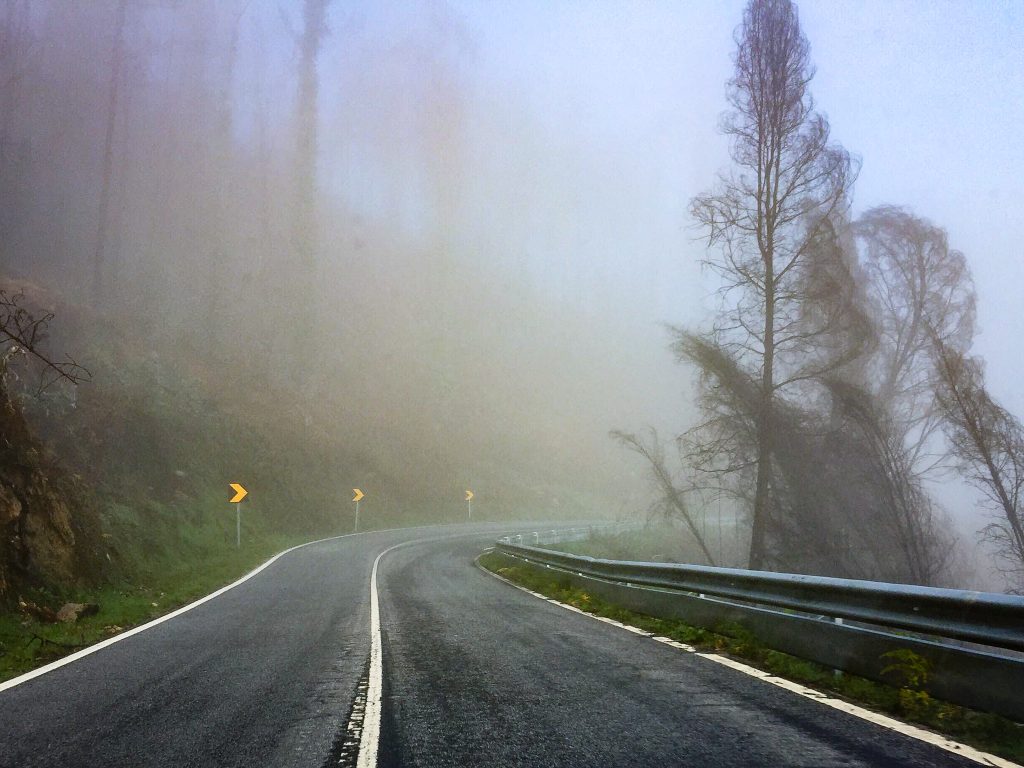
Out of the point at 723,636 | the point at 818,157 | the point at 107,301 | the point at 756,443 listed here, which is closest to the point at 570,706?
the point at 723,636

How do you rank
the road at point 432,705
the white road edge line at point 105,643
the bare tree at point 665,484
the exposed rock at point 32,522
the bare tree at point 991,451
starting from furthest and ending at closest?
the bare tree at point 665,484 → the bare tree at point 991,451 → the exposed rock at point 32,522 → the white road edge line at point 105,643 → the road at point 432,705

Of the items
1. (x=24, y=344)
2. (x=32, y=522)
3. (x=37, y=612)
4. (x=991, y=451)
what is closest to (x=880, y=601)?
(x=991, y=451)

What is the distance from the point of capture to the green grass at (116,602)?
315 inches

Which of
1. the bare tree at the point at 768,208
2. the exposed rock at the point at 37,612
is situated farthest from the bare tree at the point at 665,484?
the exposed rock at the point at 37,612

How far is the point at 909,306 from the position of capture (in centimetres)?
1961

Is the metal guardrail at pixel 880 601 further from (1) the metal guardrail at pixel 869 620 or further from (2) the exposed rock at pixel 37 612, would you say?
(2) the exposed rock at pixel 37 612

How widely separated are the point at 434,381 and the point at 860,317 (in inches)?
2350

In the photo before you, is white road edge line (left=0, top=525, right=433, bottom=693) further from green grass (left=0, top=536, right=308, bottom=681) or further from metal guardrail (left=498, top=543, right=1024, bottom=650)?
metal guardrail (left=498, top=543, right=1024, bottom=650)

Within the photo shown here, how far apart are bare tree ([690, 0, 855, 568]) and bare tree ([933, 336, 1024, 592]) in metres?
3.02

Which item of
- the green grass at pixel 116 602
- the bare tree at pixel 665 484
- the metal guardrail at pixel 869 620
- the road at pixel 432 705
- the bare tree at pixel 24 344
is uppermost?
the bare tree at pixel 24 344

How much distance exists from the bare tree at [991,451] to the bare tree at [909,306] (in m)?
4.05

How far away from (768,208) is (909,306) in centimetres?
734

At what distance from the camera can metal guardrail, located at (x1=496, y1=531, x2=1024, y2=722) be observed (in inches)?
167

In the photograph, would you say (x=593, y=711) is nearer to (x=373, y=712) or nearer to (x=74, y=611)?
(x=373, y=712)
